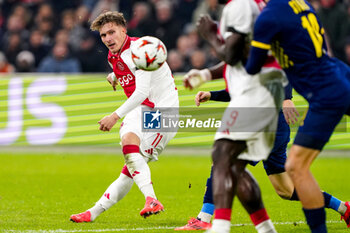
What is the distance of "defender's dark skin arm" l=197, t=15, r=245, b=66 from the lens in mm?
4587

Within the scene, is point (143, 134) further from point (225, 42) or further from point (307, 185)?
point (307, 185)

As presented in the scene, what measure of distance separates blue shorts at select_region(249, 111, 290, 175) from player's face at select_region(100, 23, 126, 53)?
1.73 metres

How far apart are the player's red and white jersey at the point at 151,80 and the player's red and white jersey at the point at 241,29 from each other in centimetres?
187

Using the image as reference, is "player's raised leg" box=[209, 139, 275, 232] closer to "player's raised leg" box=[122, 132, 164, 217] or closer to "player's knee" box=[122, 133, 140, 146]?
"player's raised leg" box=[122, 132, 164, 217]

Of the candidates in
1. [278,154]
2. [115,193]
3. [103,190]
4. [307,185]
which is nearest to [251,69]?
[307,185]

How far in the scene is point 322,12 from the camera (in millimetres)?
13578

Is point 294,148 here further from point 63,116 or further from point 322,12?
point 322,12

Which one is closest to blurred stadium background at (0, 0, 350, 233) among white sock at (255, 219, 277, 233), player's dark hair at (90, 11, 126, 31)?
white sock at (255, 219, 277, 233)

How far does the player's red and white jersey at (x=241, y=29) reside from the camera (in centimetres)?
459

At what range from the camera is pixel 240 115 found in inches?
181

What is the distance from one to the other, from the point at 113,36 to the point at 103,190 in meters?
3.28

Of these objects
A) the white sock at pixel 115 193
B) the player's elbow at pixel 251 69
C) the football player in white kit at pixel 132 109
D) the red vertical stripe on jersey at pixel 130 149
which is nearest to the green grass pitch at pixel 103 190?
the white sock at pixel 115 193

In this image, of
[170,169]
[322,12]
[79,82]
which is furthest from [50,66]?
[322,12]

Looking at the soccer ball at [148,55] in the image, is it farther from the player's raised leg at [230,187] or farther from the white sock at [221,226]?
the white sock at [221,226]
